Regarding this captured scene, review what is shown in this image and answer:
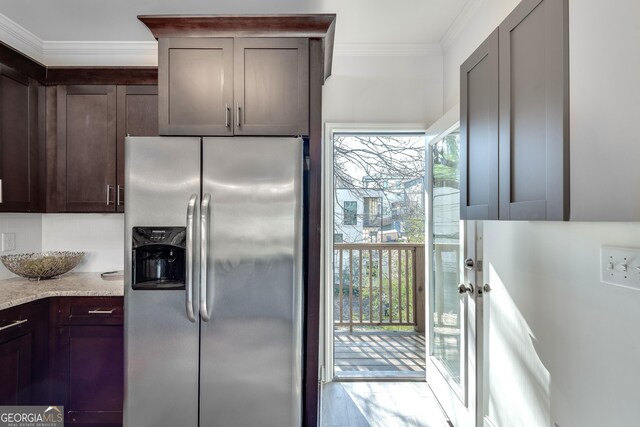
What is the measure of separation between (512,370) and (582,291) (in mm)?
645

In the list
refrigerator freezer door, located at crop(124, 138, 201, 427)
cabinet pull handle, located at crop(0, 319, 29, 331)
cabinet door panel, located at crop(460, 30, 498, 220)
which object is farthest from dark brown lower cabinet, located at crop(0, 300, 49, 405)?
cabinet door panel, located at crop(460, 30, 498, 220)

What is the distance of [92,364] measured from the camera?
2.06 meters

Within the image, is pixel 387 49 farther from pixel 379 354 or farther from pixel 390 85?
pixel 379 354

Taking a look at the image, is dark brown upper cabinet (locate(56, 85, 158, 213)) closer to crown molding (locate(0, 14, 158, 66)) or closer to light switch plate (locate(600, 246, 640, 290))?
crown molding (locate(0, 14, 158, 66))

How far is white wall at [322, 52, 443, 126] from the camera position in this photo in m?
2.72

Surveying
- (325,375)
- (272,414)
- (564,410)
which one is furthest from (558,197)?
(325,375)

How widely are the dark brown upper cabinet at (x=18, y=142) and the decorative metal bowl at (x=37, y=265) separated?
32 centimetres

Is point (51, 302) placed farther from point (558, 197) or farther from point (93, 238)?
point (558, 197)

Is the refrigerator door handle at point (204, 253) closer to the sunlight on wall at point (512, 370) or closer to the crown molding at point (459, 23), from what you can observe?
the sunlight on wall at point (512, 370)

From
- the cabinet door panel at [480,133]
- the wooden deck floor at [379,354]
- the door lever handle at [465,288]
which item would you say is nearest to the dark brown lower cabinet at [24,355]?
the wooden deck floor at [379,354]

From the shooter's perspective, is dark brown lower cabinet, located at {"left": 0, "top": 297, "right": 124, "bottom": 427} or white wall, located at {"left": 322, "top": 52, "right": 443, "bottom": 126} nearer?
dark brown lower cabinet, located at {"left": 0, "top": 297, "right": 124, "bottom": 427}

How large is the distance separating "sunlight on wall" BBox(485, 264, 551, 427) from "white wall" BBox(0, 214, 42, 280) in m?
3.05

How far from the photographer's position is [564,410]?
1.29 meters

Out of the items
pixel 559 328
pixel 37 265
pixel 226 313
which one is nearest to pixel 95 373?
pixel 37 265
